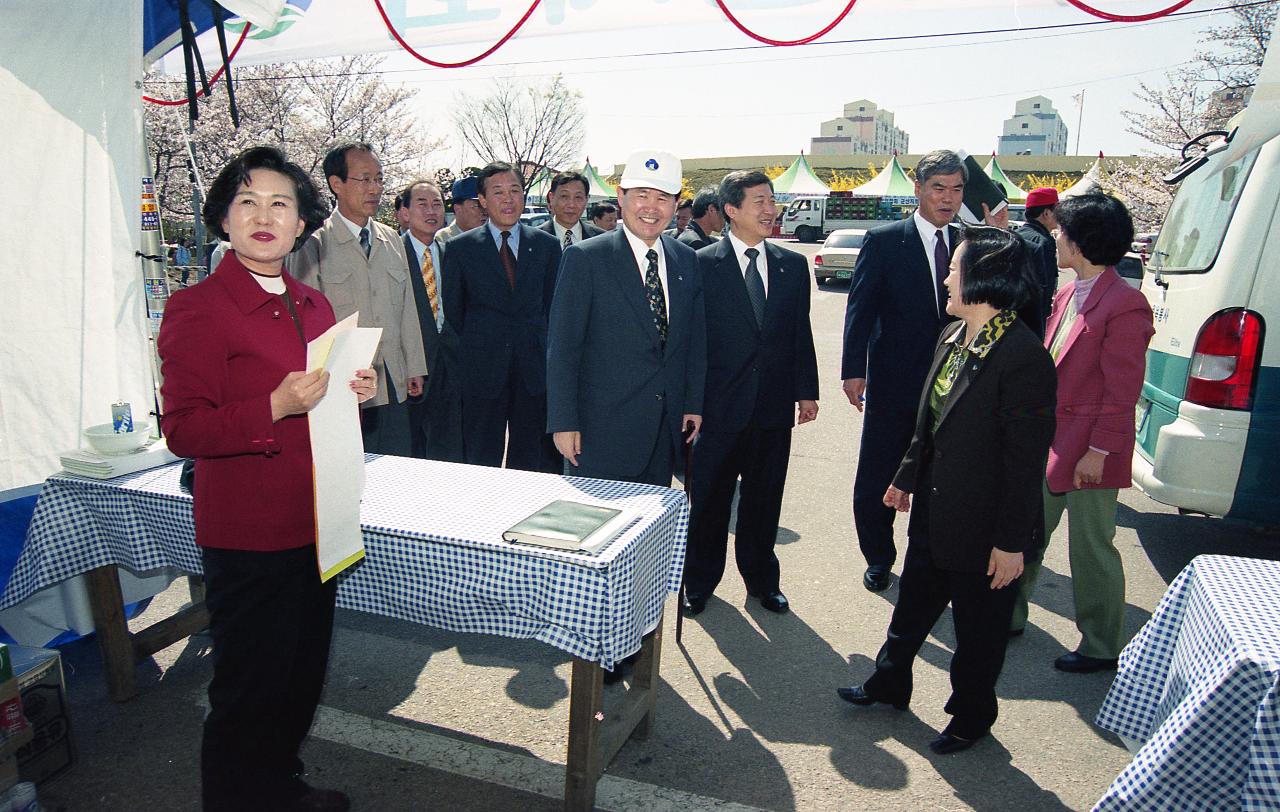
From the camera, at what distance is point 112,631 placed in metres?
3.09

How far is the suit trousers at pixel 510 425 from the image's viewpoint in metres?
4.82

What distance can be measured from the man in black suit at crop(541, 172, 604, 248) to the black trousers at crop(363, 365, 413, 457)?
213cm

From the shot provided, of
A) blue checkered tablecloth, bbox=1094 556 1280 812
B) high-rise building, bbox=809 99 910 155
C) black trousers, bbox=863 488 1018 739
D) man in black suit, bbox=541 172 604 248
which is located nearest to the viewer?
blue checkered tablecloth, bbox=1094 556 1280 812

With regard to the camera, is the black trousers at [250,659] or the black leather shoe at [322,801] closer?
the black trousers at [250,659]

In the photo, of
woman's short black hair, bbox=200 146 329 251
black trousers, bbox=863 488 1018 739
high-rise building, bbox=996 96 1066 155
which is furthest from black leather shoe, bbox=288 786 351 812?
high-rise building, bbox=996 96 1066 155

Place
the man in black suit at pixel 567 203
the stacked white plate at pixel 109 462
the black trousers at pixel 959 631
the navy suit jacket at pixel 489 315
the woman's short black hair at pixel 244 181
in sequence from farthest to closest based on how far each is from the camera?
the man in black suit at pixel 567 203 → the navy suit jacket at pixel 489 315 → the stacked white plate at pixel 109 462 → the black trousers at pixel 959 631 → the woman's short black hair at pixel 244 181

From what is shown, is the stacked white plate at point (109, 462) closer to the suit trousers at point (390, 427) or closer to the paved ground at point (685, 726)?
the paved ground at point (685, 726)

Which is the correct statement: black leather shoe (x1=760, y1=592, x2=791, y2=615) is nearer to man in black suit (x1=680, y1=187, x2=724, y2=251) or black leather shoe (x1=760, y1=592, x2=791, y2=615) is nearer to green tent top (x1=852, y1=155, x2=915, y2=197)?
man in black suit (x1=680, y1=187, x2=724, y2=251)

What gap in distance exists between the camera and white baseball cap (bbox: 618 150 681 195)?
3.15 m

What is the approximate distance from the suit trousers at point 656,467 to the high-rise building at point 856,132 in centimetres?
12404

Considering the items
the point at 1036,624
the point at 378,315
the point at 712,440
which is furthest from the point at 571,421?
the point at 1036,624

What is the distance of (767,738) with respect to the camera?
292 cm

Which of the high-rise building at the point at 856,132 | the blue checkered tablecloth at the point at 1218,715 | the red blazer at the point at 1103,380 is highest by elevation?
the high-rise building at the point at 856,132

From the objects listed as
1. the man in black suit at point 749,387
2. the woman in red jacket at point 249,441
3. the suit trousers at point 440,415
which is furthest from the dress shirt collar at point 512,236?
the woman in red jacket at point 249,441
